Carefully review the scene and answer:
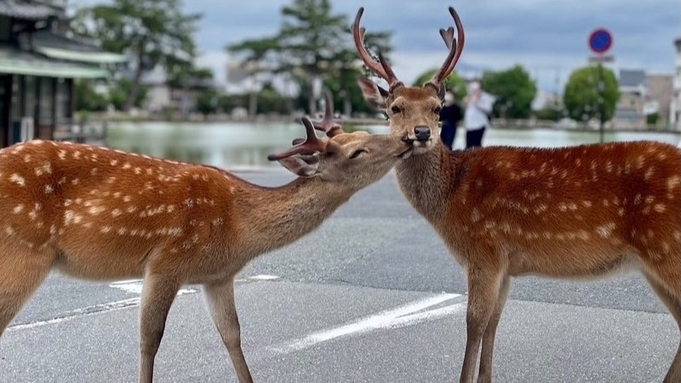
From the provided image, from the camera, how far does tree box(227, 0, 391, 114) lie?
54.5 m

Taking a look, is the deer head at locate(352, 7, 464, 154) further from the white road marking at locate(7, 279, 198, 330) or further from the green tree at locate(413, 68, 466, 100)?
the white road marking at locate(7, 279, 198, 330)

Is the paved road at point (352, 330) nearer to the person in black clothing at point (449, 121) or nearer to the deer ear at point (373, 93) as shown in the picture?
the deer ear at point (373, 93)

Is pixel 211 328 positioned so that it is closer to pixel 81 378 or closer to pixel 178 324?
pixel 178 324

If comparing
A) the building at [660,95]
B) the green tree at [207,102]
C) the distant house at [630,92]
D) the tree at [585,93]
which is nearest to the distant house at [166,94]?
the green tree at [207,102]

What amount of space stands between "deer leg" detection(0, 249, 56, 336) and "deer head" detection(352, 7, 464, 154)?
176cm

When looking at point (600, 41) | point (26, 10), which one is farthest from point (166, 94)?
point (600, 41)

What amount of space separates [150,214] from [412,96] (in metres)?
1.44

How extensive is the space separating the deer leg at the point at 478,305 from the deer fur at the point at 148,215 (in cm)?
69

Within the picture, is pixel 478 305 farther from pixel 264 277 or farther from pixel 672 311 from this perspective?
pixel 264 277

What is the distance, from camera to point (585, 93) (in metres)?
55.5

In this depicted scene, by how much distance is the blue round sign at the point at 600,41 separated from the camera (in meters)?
16.2

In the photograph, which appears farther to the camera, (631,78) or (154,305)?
(631,78)

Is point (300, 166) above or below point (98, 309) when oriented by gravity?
above

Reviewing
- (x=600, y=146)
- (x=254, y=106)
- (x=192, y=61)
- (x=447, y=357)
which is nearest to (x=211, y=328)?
(x=447, y=357)
